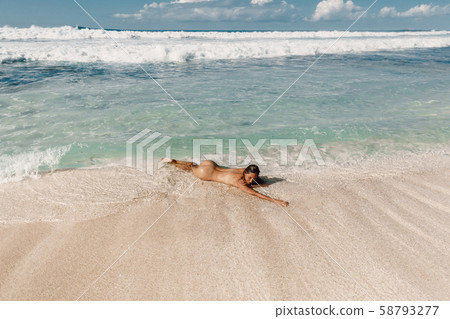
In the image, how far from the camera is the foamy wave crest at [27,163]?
496 centimetres

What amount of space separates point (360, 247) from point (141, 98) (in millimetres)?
8005

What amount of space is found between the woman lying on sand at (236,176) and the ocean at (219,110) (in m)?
0.79

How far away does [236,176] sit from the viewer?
4.68 meters

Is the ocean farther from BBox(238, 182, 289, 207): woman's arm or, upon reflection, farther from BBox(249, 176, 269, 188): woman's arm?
BBox(238, 182, 289, 207): woman's arm

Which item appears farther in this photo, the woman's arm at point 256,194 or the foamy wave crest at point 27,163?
the foamy wave crest at point 27,163

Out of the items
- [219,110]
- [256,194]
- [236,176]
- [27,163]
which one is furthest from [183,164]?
[219,110]

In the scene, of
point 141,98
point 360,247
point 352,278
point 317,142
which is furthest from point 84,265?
point 141,98

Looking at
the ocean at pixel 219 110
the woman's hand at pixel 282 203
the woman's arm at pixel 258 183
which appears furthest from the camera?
the ocean at pixel 219 110

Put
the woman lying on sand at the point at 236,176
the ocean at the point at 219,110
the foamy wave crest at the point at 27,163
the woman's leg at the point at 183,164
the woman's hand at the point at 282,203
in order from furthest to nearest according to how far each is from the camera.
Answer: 1. the ocean at the point at 219,110
2. the woman's leg at the point at 183,164
3. the foamy wave crest at the point at 27,163
4. the woman lying on sand at the point at 236,176
5. the woman's hand at the point at 282,203

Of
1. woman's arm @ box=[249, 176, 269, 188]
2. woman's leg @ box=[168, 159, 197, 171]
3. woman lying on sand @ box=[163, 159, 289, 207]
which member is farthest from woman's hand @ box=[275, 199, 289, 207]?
woman's leg @ box=[168, 159, 197, 171]

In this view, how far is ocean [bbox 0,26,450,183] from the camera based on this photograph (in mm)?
6035

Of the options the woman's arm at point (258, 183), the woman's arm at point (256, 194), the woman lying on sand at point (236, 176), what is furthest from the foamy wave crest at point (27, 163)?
the woman's arm at point (258, 183)

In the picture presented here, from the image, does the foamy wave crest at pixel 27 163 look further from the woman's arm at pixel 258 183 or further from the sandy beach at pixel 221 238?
the woman's arm at pixel 258 183
